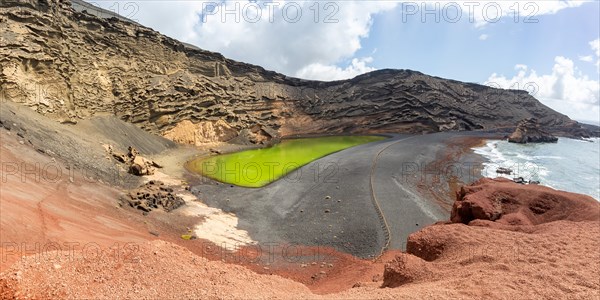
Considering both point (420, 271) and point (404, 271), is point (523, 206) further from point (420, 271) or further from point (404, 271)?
point (404, 271)

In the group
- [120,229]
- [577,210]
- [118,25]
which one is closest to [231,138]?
[118,25]

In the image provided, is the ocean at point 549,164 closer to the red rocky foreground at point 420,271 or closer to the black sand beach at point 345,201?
the black sand beach at point 345,201

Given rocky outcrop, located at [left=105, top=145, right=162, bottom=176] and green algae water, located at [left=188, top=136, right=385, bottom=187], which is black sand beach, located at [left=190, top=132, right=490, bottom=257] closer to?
green algae water, located at [left=188, top=136, right=385, bottom=187]

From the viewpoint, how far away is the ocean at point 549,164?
35.0 meters

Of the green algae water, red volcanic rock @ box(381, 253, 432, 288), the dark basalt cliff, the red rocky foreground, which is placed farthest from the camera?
the green algae water

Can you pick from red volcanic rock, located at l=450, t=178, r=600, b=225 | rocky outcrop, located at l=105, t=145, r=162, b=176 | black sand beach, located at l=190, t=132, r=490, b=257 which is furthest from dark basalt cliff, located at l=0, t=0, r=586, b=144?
red volcanic rock, located at l=450, t=178, r=600, b=225

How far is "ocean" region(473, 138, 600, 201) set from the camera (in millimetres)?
35031

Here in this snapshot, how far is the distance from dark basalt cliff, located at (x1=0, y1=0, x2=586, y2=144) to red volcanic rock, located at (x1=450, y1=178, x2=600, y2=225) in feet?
104

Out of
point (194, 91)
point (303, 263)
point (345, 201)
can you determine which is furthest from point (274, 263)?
point (194, 91)

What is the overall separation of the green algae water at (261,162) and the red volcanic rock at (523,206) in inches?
714

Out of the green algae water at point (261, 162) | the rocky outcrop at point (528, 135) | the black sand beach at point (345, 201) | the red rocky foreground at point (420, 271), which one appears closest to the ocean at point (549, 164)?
the rocky outcrop at point (528, 135)

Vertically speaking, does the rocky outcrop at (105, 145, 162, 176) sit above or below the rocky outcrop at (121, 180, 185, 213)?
above

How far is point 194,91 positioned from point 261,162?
16753 millimetres

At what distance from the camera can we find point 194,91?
150ft
